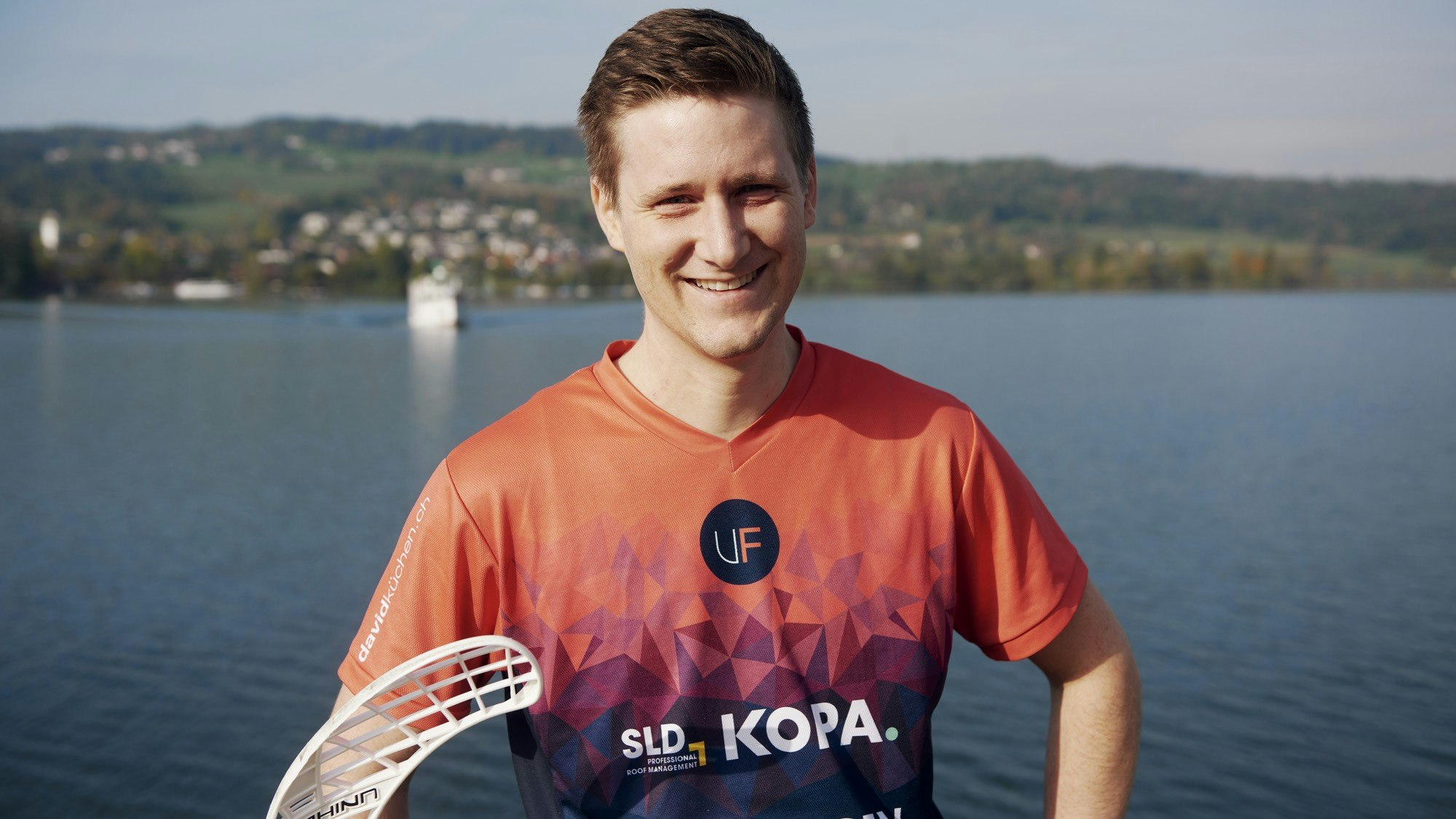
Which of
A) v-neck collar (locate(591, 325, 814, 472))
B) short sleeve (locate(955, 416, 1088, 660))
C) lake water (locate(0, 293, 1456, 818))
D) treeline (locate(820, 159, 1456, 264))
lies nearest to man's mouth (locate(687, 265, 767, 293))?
v-neck collar (locate(591, 325, 814, 472))

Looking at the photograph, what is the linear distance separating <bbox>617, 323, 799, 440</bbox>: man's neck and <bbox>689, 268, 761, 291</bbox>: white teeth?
0.14 m

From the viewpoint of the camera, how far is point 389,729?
5.90ft

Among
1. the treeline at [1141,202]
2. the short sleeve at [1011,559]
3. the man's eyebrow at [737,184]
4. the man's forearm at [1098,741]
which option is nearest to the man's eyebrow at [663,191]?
the man's eyebrow at [737,184]

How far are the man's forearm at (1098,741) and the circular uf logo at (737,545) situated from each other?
62 cm

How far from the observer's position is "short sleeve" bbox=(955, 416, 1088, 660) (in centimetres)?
213

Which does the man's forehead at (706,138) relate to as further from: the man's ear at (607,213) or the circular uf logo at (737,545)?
the circular uf logo at (737,545)

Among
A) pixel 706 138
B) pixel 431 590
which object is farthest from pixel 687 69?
pixel 431 590

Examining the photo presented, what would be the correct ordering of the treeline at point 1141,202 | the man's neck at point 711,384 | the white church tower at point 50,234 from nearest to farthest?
the man's neck at point 711,384 < the white church tower at point 50,234 < the treeline at point 1141,202

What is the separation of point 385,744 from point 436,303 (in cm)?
6989

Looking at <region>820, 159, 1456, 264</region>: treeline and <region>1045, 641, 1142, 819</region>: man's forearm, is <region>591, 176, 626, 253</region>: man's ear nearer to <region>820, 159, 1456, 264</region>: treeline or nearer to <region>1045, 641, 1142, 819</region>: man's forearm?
<region>1045, 641, 1142, 819</region>: man's forearm

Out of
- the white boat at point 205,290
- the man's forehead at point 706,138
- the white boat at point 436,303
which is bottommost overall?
the white boat at point 205,290

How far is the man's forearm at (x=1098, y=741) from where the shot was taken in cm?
219

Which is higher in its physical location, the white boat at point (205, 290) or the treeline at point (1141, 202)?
the treeline at point (1141, 202)

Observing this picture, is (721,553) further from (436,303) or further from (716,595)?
(436,303)
